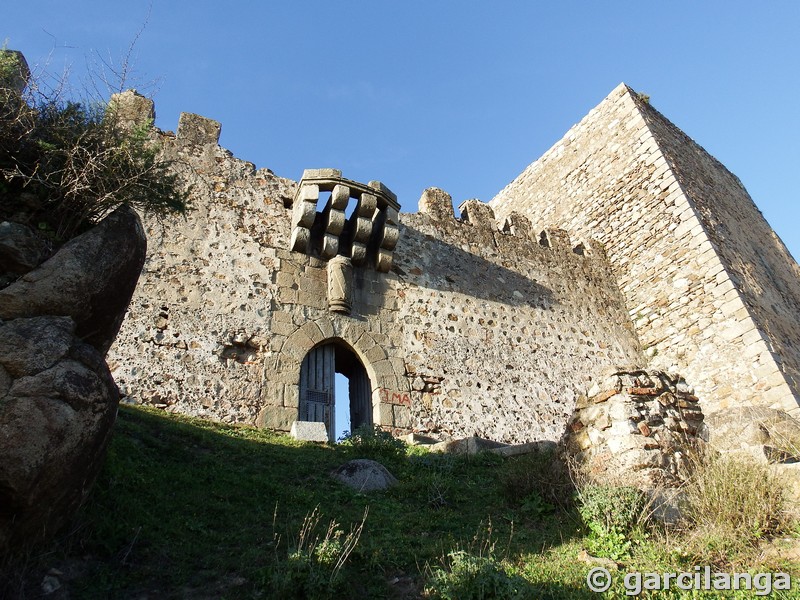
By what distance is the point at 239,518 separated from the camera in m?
4.19

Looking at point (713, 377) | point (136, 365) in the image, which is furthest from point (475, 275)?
point (136, 365)

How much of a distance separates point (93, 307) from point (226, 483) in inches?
70.6

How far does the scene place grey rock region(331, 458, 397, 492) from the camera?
526 centimetres

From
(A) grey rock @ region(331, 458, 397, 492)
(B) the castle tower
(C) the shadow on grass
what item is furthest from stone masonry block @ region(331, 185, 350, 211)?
(B) the castle tower

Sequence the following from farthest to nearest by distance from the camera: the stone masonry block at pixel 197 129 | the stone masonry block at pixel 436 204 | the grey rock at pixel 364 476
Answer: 1. the stone masonry block at pixel 436 204
2. the stone masonry block at pixel 197 129
3. the grey rock at pixel 364 476

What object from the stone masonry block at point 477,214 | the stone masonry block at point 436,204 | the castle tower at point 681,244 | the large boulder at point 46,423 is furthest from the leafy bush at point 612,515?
the stone masonry block at point 477,214

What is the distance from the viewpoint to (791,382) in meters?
9.12

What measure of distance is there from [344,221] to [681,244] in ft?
20.0

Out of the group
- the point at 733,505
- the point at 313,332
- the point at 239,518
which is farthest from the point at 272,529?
the point at 313,332

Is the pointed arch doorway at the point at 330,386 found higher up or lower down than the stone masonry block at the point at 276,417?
higher up

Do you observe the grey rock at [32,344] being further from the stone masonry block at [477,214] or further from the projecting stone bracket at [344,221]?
the stone masonry block at [477,214]

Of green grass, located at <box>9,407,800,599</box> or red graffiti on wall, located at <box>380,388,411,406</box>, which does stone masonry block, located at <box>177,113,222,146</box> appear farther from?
green grass, located at <box>9,407,800,599</box>

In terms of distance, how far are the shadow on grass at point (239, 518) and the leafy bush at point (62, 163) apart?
1.61 meters

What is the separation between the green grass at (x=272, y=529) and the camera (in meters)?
3.34
